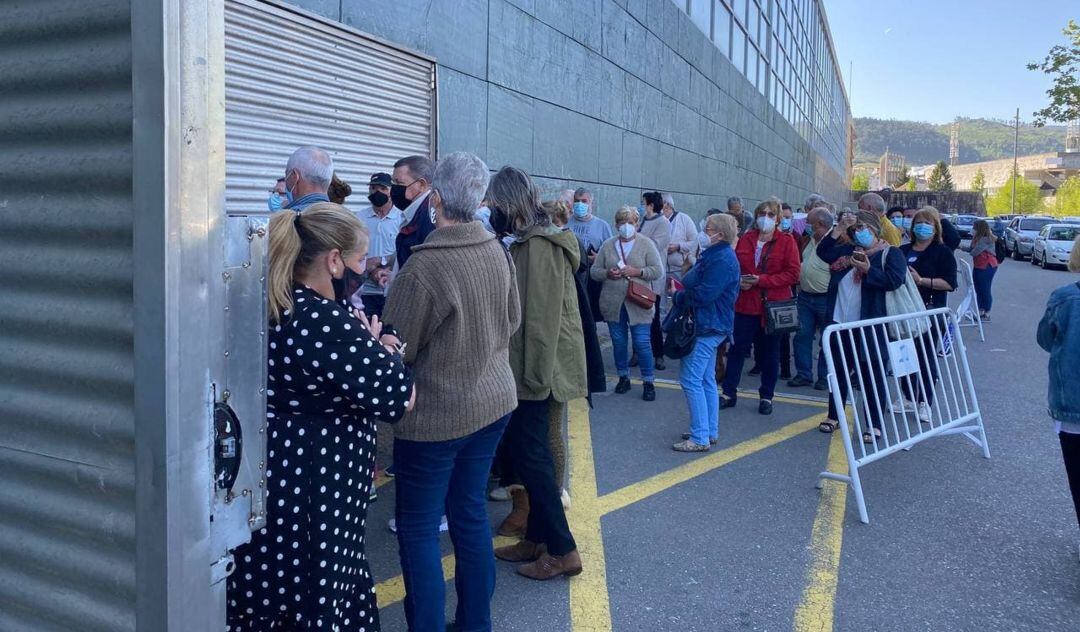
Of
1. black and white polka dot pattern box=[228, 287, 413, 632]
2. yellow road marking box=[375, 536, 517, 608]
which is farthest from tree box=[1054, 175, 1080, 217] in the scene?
black and white polka dot pattern box=[228, 287, 413, 632]

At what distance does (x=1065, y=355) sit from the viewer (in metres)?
3.79

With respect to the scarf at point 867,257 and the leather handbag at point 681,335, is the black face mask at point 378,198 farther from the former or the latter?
the scarf at point 867,257

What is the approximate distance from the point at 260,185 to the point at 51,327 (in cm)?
449

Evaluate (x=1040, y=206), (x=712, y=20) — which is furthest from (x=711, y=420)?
(x=1040, y=206)

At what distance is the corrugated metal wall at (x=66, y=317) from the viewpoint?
57.0 inches

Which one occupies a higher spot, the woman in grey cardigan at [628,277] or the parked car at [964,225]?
the parked car at [964,225]

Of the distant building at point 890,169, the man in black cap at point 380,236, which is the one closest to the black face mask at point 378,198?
Result: the man in black cap at point 380,236

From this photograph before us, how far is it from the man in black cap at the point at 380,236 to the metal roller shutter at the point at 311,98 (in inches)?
35.6

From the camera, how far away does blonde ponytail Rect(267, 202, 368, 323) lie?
7.53 ft

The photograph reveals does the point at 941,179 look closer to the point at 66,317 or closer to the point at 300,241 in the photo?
the point at 300,241

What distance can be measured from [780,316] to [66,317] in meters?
5.99

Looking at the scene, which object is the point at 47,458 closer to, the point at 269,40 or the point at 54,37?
the point at 54,37

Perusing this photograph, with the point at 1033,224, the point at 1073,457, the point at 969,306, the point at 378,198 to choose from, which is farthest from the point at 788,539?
the point at 1033,224

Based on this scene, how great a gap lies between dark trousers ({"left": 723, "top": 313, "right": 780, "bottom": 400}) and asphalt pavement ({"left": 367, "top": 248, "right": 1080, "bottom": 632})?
392 mm
